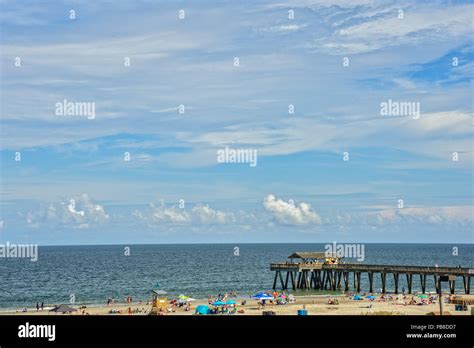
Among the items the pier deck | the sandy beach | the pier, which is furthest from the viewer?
the pier

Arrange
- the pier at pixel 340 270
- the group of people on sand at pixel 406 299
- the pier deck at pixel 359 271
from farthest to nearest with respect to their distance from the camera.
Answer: the pier at pixel 340 270
the pier deck at pixel 359 271
the group of people on sand at pixel 406 299

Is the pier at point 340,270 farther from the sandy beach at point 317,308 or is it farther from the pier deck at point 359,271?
the sandy beach at point 317,308

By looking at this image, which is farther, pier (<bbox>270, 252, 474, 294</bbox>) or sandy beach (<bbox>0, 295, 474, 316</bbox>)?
pier (<bbox>270, 252, 474, 294</bbox>)

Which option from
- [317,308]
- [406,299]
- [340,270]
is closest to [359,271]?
[340,270]

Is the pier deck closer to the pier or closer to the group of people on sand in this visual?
the pier

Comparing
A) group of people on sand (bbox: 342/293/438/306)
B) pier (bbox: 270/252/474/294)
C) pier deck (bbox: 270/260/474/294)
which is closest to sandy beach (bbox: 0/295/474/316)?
group of people on sand (bbox: 342/293/438/306)

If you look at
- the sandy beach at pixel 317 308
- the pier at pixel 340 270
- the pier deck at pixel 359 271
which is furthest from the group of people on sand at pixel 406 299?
the pier at pixel 340 270

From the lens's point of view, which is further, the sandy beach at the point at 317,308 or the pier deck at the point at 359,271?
the pier deck at the point at 359,271

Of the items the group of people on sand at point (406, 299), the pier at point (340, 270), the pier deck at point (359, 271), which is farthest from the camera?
the pier at point (340, 270)

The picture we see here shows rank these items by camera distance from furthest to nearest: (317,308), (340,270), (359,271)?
(340,270) < (359,271) < (317,308)

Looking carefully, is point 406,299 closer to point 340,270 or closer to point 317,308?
point 317,308

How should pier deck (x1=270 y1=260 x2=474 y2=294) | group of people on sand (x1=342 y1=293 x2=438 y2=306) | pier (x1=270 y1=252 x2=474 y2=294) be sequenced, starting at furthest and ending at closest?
1. pier (x1=270 y1=252 x2=474 y2=294)
2. pier deck (x1=270 y1=260 x2=474 y2=294)
3. group of people on sand (x1=342 y1=293 x2=438 y2=306)
